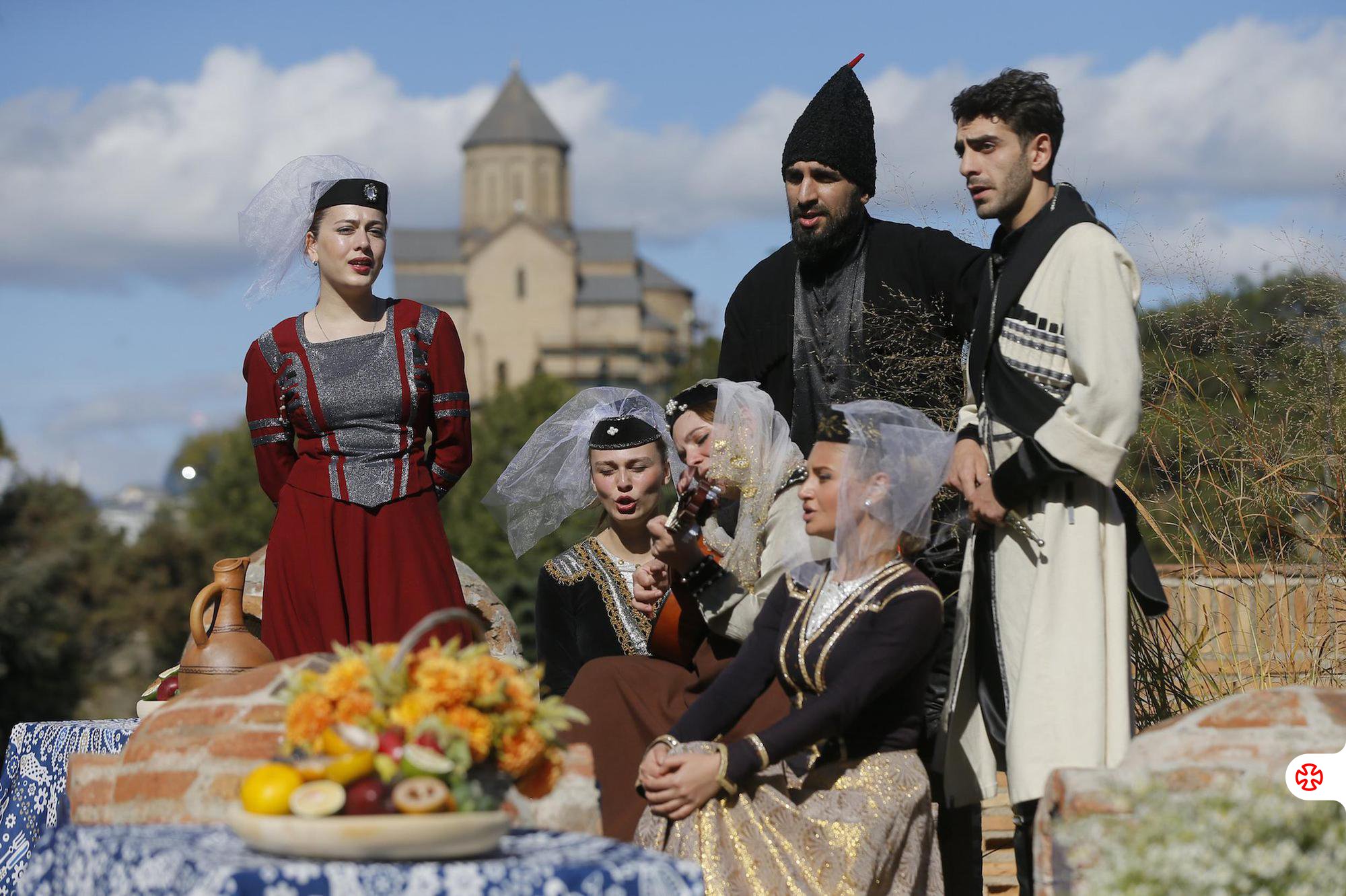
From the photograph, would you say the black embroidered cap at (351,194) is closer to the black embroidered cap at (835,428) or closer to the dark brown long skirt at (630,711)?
the dark brown long skirt at (630,711)

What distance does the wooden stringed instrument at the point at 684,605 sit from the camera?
4.68 metres

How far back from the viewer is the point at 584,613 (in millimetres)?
5422

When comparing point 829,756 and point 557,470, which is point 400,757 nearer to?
point 829,756

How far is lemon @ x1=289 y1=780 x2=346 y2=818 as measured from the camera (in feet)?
8.94

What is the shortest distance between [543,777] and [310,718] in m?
0.45

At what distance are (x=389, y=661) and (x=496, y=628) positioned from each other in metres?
3.92

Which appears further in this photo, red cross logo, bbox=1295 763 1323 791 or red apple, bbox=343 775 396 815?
red cross logo, bbox=1295 763 1323 791

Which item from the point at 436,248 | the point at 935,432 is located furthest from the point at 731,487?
the point at 436,248

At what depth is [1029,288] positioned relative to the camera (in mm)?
4172

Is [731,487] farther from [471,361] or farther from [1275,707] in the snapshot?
[471,361]

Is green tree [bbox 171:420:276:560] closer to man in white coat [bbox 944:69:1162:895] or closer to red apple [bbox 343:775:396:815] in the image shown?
man in white coat [bbox 944:69:1162:895]

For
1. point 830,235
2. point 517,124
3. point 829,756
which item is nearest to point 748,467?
point 830,235

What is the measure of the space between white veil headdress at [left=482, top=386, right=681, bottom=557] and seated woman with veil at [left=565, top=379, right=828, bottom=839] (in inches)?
17.4

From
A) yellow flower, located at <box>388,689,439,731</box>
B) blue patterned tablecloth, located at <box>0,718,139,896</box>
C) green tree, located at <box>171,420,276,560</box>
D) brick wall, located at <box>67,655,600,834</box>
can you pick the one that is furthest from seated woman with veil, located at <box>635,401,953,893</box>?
green tree, located at <box>171,420,276,560</box>
